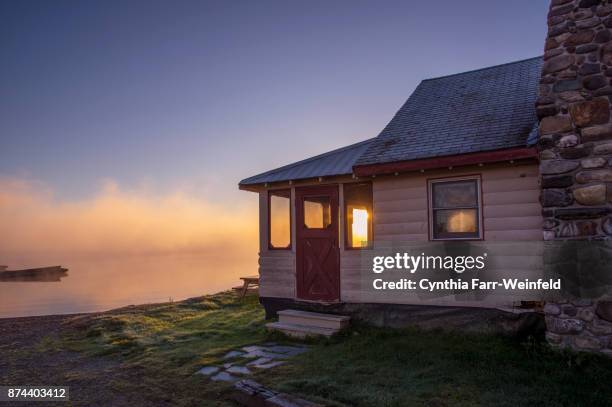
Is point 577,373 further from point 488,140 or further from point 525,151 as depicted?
point 488,140

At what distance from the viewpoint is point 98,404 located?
5324 mm

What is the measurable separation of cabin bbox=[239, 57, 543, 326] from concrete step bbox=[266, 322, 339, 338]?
30.2 inches

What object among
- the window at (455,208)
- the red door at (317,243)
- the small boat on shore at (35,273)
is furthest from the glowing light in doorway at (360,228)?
the small boat on shore at (35,273)

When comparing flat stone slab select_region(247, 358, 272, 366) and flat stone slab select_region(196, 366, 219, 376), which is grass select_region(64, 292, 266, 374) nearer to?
flat stone slab select_region(196, 366, 219, 376)

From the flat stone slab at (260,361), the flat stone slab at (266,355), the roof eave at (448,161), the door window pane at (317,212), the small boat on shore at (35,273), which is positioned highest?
the roof eave at (448,161)

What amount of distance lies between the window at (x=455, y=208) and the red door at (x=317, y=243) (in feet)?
7.00

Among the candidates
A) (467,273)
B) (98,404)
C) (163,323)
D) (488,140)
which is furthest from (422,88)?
(98,404)

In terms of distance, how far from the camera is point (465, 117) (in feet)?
29.2

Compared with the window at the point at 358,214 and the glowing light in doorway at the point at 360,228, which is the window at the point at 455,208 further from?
the glowing light in doorway at the point at 360,228

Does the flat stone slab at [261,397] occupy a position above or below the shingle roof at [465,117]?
below

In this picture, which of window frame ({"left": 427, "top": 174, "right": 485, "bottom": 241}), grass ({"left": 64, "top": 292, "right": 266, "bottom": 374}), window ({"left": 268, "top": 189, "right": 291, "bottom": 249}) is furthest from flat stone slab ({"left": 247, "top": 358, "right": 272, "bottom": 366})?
window frame ({"left": 427, "top": 174, "right": 485, "bottom": 241})

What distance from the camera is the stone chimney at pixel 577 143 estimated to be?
595 cm

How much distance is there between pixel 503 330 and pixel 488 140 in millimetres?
3224

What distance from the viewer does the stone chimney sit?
5.95m
